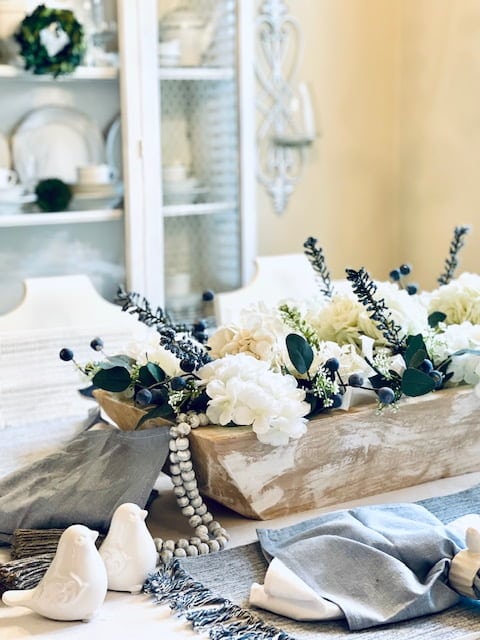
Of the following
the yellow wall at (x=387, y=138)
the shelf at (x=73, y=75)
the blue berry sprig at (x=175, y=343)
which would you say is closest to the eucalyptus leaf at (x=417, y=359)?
the blue berry sprig at (x=175, y=343)

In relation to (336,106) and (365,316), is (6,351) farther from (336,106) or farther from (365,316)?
(336,106)

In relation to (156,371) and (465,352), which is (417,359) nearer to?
(465,352)

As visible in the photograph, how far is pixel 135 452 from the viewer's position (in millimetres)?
1292

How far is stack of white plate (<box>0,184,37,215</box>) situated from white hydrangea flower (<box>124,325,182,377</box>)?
1.62 metres

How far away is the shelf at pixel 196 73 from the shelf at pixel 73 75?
16 cm

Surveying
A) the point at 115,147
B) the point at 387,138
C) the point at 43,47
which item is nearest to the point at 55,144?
the point at 115,147

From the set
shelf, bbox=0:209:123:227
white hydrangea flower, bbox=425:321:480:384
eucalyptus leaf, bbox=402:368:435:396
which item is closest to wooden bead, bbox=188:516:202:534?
eucalyptus leaf, bbox=402:368:435:396

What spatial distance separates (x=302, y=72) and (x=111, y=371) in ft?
8.48

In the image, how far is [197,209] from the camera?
3.20 metres

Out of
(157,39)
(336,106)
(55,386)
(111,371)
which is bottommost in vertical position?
(55,386)

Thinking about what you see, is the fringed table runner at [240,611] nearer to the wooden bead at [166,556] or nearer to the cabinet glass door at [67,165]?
the wooden bead at [166,556]

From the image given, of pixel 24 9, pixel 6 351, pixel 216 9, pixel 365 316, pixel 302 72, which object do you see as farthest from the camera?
pixel 302 72

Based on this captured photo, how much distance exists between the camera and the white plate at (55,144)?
3033mm

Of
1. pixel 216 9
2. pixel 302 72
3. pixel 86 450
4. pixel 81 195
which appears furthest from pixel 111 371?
pixel 302 72
